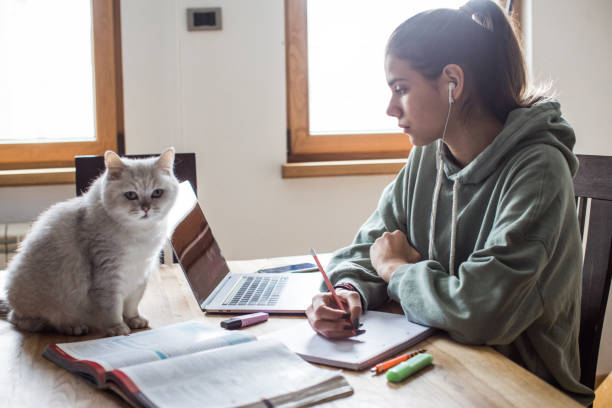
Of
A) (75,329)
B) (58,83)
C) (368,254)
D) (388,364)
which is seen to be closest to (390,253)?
(368,254)

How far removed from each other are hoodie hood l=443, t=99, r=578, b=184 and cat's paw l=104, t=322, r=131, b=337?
71 centimetres

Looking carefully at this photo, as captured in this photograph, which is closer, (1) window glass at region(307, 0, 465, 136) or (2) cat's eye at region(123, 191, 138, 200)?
(2) cat's eye at region(123, 191, 138, 200)

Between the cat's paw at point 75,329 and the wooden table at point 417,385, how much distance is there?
1 cm

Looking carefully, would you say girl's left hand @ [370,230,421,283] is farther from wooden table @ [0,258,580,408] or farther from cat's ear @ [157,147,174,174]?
cat's ear @ [157,147,174,174]

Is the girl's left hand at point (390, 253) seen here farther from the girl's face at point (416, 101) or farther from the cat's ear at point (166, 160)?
the cat's ear at point (166, 160)

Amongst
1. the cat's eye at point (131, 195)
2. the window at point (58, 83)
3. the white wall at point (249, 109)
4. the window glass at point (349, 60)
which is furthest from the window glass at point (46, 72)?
the cat's eye at point (131, 195)

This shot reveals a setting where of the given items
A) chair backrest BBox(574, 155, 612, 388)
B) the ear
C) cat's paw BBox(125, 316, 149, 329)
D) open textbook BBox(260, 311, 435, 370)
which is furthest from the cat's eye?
chair backrest BBox(574, 155, 612, 388)

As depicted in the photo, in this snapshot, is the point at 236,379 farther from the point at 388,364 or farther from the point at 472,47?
the point at 472,47

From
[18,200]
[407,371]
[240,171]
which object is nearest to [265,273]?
[407,371]

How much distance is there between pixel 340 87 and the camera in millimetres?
2738

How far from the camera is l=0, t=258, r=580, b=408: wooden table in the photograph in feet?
2.55

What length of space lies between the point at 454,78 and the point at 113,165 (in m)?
0.67

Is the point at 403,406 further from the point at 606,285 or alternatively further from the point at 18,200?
the point at 18,200

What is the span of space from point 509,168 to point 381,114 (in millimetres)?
1728
